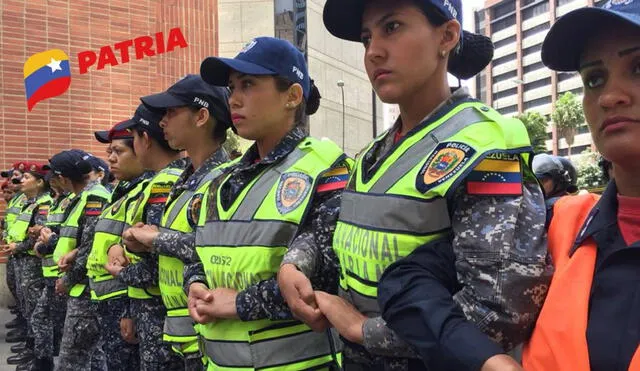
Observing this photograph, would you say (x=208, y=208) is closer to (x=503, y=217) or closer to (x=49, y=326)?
(x=503, y=217)

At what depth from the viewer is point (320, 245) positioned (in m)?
2.31

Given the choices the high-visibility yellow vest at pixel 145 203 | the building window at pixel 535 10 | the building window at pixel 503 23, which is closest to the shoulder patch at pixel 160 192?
the high-visibility yellow vest at pixel 145 203

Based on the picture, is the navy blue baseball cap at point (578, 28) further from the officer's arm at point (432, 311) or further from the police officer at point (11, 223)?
the police officer at point (11, 223)

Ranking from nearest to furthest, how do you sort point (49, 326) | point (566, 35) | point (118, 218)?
point (566, 35), point (118, 218), point (49, 326)

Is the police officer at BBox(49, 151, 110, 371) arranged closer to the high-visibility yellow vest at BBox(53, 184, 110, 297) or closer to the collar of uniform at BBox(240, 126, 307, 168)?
the high-visibility yellow vest at BBox(53, 184, 110, 297)

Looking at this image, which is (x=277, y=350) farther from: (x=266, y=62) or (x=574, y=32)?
(x=574, y=32)

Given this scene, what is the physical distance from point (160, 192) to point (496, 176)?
8.79 feet

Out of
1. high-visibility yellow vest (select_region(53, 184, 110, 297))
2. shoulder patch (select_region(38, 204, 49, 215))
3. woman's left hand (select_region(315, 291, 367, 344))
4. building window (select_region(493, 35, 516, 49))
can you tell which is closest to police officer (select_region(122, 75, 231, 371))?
woman's left hand (select_region(315, 291, 367, 344))

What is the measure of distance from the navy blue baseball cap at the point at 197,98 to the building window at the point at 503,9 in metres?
102

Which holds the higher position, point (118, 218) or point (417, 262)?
point (118, 218)

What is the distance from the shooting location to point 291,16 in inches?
1753

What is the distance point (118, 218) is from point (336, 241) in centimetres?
281

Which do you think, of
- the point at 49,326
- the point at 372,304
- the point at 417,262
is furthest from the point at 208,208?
the point at 49,326

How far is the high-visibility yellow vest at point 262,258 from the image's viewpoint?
7.69 feet
